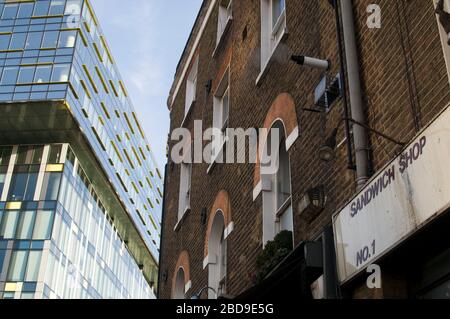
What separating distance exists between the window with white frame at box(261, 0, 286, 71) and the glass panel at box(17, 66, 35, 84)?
119 ft

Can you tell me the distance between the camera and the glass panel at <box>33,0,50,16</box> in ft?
153

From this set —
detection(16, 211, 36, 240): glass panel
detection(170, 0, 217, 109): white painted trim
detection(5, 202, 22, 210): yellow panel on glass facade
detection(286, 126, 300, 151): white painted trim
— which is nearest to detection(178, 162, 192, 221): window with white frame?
detection(170, 0, 217, 109): white painted trim

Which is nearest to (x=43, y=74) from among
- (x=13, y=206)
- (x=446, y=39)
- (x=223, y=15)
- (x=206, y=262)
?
(x=13, y=206)

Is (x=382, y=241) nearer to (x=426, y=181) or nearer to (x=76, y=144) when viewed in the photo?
(x=426, y=181)

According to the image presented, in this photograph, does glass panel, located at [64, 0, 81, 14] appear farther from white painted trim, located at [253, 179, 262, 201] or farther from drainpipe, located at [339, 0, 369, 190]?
drainpipe, located at [339, 0, 369, 190]

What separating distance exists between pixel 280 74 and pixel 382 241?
14.1 ft

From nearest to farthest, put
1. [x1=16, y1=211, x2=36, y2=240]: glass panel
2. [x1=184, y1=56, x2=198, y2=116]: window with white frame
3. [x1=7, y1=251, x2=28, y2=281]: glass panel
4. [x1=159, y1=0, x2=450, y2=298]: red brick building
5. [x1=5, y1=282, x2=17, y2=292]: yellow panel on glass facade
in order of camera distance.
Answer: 1. [x1=159, y1=0, x2=450, y2=298]: red brick building
2. [x1=184, y1=56, x2=198, y2=116]: window with white frame
3. [x1=5, y1=282, x2=17, y2=292]: yellow panel on glass facade
4. [x1=7, y1=251, x2=28, y2=281]: glass panel
5. [x1=16, y1=211, x2=36, y2=240]: glass panel

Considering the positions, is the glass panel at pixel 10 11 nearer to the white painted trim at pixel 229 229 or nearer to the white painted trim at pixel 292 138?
the white painted trim at pixel 229 229

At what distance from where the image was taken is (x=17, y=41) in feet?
151

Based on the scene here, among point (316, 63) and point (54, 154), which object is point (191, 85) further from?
point (54, 154)

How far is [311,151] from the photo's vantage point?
7668 millimetres

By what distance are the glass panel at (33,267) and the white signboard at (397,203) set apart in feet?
124

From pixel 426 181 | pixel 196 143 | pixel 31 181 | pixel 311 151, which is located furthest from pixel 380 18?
pixel 31 181

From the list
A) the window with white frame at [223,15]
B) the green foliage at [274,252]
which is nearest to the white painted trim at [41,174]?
the window with white frame at [223,15]
